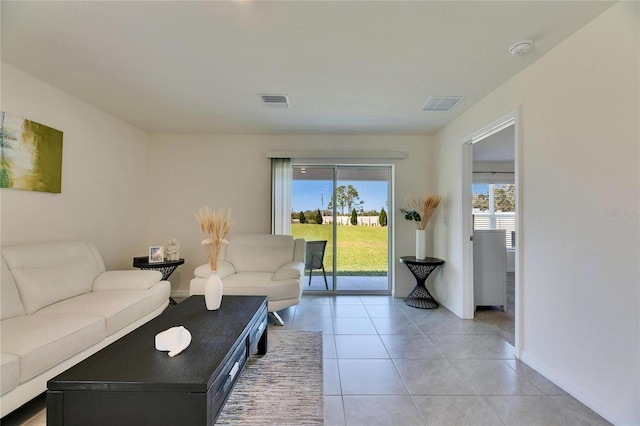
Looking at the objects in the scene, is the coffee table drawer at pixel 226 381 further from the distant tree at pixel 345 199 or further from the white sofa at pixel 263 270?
the distant tree at pixel 345 199

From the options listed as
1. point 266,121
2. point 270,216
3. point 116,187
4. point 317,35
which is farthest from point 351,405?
point 116,187

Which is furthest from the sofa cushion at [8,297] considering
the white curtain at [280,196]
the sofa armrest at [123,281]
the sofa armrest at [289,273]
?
the white curtain at [280,196]

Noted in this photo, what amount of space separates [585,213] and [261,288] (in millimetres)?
2737

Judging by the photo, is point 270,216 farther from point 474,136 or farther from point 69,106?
point 474,136

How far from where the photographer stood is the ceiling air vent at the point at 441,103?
291 cm

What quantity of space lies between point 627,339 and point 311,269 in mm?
3416

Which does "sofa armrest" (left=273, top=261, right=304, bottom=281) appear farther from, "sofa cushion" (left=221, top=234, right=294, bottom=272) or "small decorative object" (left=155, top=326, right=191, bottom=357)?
"small decorative object" (left=155, top=326, right=191, bottom=357)

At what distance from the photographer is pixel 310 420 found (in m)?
1.64

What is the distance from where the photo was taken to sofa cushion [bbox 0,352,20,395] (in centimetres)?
140

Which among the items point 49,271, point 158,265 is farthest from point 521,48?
point 158,265

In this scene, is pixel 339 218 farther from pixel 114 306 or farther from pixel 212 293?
pixel 114 306

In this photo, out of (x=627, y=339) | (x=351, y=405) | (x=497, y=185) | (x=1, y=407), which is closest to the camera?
(x=1, y=407)

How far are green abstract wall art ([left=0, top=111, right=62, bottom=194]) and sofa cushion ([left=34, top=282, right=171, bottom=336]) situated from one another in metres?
1.12

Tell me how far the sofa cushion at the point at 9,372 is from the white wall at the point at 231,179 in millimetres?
2716
